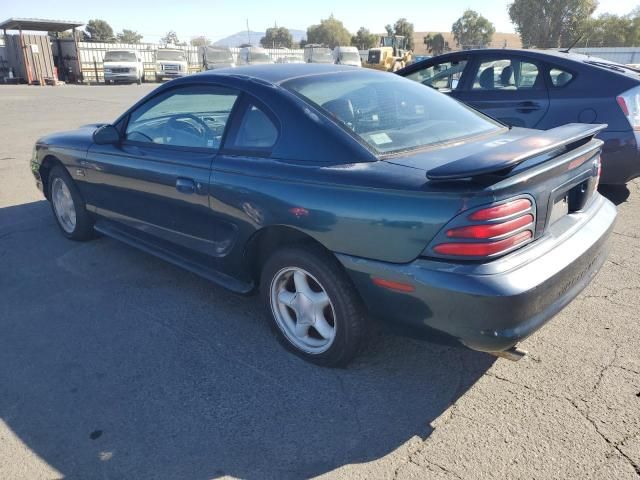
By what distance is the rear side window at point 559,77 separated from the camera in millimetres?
5294

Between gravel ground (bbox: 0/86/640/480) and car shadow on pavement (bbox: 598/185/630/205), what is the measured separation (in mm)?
2171

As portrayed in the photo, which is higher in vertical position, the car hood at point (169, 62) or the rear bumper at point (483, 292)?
the car hood at point (169, 62)

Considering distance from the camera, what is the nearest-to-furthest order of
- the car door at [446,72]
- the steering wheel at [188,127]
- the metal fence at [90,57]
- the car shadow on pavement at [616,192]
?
the steering wheel at [188,127] → the car shadow on pavement at [616,192] → the car door at [446,72] → the metal fence at [90,57]

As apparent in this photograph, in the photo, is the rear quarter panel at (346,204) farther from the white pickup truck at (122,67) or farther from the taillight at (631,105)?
the white pickup truck at (122,67)

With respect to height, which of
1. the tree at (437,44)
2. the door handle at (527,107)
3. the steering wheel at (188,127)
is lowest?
the door handle at (527,107)

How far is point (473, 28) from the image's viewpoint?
9356 cm

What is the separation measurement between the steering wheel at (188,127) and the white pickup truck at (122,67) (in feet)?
95.2

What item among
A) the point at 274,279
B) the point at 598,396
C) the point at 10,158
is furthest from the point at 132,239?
the point at 10,158

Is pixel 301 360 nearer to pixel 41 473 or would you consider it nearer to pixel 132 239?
pixel 41 473

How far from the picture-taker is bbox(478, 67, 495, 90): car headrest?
588 centimetres

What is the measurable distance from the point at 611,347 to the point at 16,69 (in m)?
34.7

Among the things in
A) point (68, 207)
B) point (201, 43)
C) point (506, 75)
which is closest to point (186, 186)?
point (68, 207)

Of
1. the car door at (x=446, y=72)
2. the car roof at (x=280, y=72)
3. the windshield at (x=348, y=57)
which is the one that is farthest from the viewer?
the windshield at (x=348, y=57)

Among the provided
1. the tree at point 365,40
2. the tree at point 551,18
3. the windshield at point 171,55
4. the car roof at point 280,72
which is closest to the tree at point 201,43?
the windshield at point 171,55
